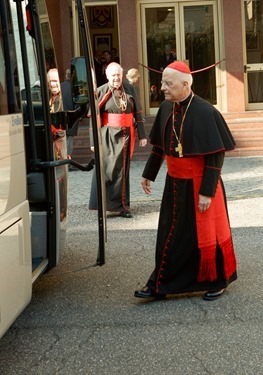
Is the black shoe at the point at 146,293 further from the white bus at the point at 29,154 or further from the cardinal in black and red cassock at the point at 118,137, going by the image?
the cardinal in black and red cassock at the point at 118,137

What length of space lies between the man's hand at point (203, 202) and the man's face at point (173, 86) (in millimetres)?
761

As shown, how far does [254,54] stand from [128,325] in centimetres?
1562

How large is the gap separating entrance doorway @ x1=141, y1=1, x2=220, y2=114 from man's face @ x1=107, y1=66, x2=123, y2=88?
10698 mm

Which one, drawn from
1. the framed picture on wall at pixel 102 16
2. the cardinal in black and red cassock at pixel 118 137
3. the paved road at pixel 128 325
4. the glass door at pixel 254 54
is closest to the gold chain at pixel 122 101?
the cardinal in black and red cassock at pixel 118 137

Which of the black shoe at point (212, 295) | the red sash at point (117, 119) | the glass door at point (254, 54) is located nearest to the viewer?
the black shoe at point (212, 295)

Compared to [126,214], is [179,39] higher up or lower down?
higher up

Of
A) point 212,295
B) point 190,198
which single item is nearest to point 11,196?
point 190,198

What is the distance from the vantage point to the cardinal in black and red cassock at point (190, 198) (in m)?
6.31

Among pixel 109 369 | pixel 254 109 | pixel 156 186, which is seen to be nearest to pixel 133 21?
pixel 254 109

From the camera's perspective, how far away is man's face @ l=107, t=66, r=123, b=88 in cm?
991

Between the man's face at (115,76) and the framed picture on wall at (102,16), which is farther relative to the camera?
the framed picture on wall at (102,16)

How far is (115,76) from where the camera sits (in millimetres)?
9961

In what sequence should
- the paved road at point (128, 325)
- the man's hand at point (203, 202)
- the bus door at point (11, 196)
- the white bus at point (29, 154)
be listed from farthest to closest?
the man's hand at point (203, 202)
the paved road at point (128, 325)
the white bus at point (29, 154)
the bus door at point (11, 196)

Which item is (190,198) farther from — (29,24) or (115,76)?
(115,76)
